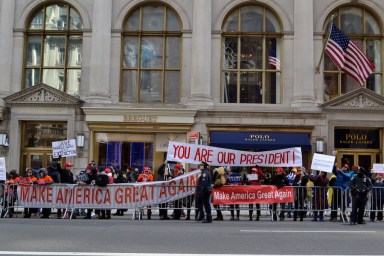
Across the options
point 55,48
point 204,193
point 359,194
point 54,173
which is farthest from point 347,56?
point 54,173

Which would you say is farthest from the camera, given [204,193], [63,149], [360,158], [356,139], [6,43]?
[6,43]

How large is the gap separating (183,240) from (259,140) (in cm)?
1503

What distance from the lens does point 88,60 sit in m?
26.9

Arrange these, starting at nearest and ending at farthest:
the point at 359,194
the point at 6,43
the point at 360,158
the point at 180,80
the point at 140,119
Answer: the point at 359,194, the point at 140,119, the point at 360,158, the point at 6,43, the point at 180,80

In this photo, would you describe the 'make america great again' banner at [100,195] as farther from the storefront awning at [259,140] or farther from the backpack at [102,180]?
the storefront awning at [259,140]

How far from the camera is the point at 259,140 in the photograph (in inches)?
1014

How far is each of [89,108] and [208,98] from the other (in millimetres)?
5733

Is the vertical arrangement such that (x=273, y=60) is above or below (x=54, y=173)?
above

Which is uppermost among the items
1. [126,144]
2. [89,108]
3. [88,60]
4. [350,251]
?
[88,60]

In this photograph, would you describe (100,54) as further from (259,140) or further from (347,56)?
(347,56)

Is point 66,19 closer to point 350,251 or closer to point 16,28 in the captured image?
point 16,28

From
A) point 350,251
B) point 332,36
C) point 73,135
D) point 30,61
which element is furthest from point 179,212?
point 30,61

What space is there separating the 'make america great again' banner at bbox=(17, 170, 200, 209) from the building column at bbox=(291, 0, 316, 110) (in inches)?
413

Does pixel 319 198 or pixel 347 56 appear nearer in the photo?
pixel 319 198
